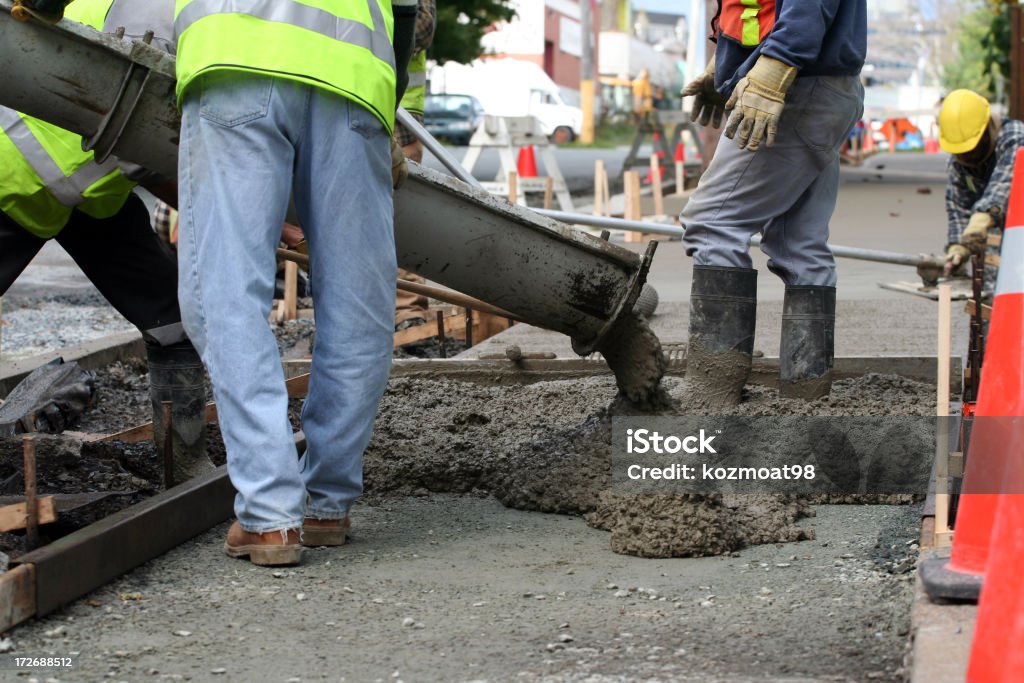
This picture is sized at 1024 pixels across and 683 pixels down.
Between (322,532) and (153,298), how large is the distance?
1.12m

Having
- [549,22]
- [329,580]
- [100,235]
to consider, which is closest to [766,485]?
[329,580]

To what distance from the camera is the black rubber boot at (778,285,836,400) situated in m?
5.29

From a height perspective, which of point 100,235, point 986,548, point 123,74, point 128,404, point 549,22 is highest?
point 549,22

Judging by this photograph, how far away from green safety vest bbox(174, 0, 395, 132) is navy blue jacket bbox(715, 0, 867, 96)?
1.66 m

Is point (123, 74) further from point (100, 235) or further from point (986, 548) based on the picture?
point (986, 548)

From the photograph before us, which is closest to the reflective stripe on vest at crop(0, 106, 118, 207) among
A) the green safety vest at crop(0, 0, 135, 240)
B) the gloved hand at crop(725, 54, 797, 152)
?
the green safety vest at crop(0, 0, 135, 240)

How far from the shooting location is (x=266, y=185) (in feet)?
11.8

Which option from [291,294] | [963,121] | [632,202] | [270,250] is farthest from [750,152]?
[632,202]

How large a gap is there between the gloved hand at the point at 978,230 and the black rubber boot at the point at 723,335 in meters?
2.33

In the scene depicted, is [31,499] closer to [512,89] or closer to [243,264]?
[243,264]

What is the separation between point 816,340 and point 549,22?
261 feet

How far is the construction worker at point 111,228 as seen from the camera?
403cm

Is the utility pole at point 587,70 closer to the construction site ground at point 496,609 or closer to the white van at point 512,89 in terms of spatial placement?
the white van at point 512,89

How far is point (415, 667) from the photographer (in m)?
2.93
